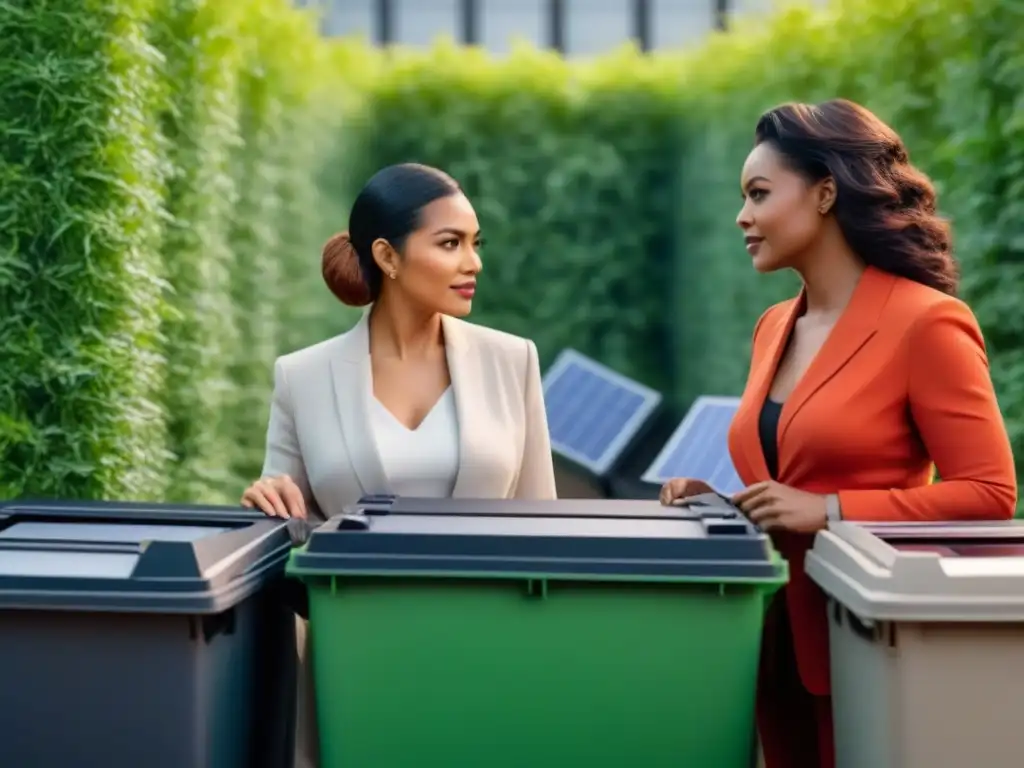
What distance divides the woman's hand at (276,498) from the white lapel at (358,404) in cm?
16

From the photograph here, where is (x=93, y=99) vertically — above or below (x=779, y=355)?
above

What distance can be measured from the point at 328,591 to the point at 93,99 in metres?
2.89

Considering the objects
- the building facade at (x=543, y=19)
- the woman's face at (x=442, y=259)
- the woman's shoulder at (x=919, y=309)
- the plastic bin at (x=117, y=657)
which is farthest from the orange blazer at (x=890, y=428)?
the building facade at (x=543, y=19)

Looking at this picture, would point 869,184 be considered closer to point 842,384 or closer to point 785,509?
point 842,384

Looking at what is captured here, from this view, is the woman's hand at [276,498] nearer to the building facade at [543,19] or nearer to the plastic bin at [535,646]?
the plastic bin at [535,646]

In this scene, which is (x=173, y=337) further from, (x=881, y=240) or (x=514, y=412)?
(x=881, y=240)

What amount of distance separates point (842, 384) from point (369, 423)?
3.37 ft

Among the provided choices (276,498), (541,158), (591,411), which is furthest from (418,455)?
(541,158)

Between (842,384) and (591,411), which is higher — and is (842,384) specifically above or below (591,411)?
above

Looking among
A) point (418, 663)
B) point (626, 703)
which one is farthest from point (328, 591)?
point (626, 703)

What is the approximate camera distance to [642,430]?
7848 mm

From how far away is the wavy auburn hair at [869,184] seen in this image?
2.70m

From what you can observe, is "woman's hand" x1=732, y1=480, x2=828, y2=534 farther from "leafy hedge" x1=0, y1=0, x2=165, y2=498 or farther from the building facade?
the building facade

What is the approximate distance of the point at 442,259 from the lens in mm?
3053
